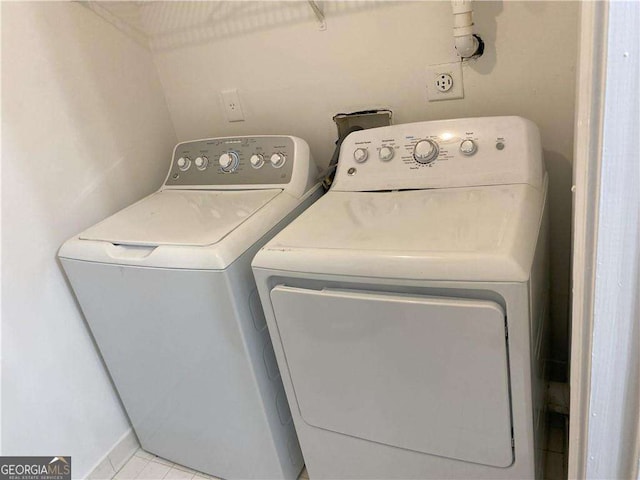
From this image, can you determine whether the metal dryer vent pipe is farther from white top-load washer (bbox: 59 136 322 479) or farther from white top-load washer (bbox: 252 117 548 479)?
white top-load washer (bbox: 59 136 322 479)

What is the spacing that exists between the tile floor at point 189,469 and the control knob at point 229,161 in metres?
1.00

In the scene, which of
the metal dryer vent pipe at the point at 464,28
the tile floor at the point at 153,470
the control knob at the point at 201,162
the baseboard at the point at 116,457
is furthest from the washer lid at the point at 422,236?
the baseboard at the point at 116,457

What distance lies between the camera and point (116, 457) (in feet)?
5.41

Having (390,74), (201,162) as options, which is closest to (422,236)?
(390,74)

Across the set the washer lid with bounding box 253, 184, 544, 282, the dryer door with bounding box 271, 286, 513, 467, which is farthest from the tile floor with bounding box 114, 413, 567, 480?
the washer lid with bounding box 253, 184, 544, 282

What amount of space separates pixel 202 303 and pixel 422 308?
1.81 feet

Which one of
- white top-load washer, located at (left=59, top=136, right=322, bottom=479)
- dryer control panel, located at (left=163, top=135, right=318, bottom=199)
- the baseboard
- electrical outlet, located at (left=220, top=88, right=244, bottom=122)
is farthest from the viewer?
electrical outlet, located at (left=220, top=88, right=244, bottom=122)

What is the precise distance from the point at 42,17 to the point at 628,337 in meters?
1.61

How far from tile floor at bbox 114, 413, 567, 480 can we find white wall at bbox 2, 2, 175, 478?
4.4 inches

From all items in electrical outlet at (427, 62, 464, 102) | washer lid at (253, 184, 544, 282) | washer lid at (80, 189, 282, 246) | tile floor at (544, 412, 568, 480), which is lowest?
tile floor at (544, 412, 568, 480)

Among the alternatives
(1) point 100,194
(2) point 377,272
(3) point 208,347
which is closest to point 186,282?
(3) point 208,347

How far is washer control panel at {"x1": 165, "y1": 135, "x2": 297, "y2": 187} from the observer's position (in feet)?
4.88

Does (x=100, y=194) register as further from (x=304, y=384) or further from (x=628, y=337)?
(x=628, y=337)

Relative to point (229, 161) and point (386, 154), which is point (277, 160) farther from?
point (386, 154)
